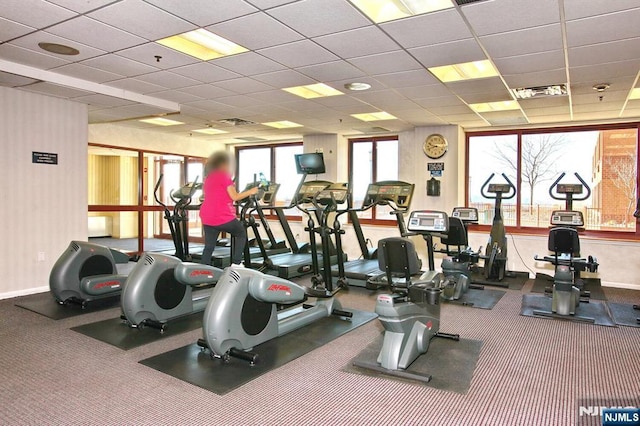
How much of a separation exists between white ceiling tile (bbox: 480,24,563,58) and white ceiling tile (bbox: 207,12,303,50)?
5.41 ft

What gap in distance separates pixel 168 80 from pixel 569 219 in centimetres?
534

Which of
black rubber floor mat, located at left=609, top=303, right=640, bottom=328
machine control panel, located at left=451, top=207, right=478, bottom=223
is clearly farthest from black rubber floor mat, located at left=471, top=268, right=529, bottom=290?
black rubber floor mat, located at left=609, top=303, right=640, bottom=328

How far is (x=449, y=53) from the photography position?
3.95m

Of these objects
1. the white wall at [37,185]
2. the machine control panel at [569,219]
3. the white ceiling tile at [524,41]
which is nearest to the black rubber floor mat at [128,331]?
the white wall at [37,185]

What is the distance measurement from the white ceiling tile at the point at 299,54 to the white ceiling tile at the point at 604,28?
6.57 feet

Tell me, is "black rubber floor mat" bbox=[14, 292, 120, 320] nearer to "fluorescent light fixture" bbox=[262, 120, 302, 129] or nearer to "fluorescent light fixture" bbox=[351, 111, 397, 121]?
"fluorescent light fixture" bbox=[262, 120, 302, 129]

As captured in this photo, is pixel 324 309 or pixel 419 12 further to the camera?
pixel 324 309

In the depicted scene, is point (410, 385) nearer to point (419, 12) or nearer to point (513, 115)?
point (419, 12)

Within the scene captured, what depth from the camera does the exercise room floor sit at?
95.2 inches

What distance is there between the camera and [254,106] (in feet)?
20.8

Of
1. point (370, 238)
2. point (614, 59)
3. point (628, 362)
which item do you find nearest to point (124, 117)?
point (370, 238)

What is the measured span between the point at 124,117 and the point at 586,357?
6.90 m

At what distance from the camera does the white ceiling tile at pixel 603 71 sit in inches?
163

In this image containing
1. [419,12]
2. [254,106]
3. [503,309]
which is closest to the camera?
[419,12]
